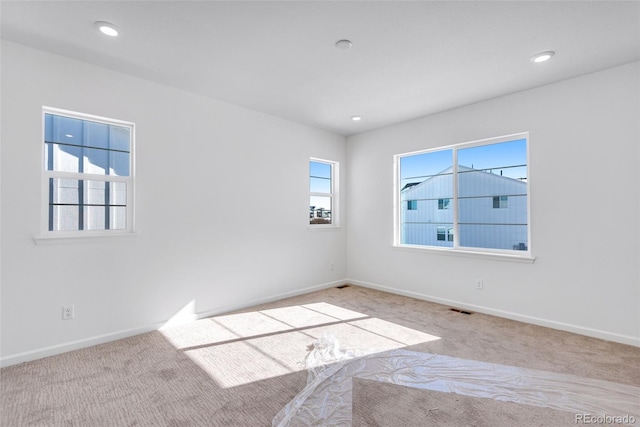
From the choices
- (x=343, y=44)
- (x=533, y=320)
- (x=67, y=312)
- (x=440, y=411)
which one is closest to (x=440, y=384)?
(x=440, y=411)

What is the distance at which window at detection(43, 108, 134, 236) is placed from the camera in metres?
2.77

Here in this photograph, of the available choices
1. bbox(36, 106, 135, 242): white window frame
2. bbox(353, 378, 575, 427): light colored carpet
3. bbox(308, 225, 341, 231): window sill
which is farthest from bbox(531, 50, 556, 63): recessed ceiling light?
bbox(36, 106, 135, 242): white window frame

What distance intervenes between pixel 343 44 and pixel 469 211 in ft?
9.03

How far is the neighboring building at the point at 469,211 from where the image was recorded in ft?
12.0

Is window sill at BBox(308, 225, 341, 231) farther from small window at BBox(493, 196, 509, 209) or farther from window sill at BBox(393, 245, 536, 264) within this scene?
small window at BBox(493, 196, 509, 209)

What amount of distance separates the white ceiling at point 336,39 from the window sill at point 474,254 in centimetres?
193

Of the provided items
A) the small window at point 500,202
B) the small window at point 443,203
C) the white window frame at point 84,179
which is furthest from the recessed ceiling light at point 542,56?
the white window frame at point 84,179

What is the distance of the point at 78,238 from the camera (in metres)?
2.79

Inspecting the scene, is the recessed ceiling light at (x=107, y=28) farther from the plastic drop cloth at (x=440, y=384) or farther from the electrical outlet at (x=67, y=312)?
the plastic drop cloth at (x=440, y=384)

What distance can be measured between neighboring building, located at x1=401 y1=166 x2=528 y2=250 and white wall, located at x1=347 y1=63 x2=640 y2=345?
0.21 metres

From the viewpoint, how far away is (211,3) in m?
2.07

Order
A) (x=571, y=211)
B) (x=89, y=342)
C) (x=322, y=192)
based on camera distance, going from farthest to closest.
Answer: (x=322, y=192), (x=571, y=211), (x=89, y=342)

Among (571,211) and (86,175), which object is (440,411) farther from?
(86,175)

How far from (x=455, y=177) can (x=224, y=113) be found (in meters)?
3.22
